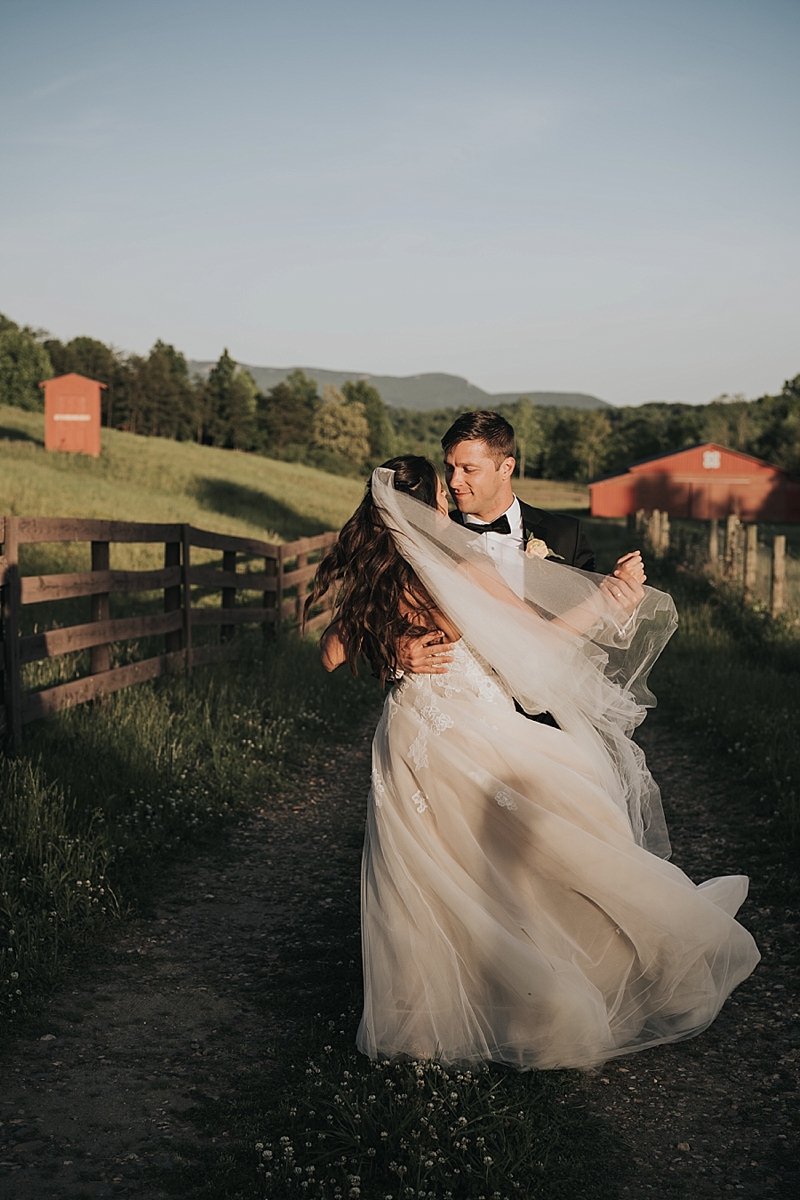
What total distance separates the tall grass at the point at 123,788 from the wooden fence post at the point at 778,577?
18.1 ft

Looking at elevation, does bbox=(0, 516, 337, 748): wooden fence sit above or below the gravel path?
above

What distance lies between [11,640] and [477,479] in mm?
3811

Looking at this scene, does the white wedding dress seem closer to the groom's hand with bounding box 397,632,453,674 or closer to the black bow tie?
the groom's hand with bounding box 397,632,453,674

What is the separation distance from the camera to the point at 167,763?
6.85 metres

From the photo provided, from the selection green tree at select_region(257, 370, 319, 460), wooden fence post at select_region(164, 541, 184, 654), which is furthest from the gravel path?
green tree at select_region(257, 370, 319, 460)

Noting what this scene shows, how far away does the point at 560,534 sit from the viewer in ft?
13.4

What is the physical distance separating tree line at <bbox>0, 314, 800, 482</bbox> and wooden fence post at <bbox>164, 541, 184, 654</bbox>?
71432 millimetres

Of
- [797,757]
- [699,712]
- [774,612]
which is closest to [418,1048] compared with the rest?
[797,757]

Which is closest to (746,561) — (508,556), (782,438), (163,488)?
(508,556)

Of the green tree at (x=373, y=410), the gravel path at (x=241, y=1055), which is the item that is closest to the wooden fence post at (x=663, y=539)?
the gravel path at (x=241, y=1055)

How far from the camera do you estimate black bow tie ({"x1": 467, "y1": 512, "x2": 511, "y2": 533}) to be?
3975mm

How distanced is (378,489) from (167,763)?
3824mm

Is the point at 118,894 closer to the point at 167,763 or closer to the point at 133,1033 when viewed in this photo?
the point at 133,1033

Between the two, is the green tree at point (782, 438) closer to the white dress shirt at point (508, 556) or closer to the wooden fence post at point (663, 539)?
the wooden fence post at point (663, 539)
